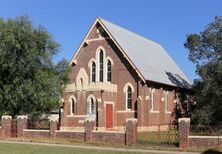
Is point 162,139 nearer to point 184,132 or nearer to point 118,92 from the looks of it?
point 184,132

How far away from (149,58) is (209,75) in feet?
30.9

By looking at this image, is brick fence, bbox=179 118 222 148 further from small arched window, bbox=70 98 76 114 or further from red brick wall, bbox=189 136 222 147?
small arched window, bbox=70 98 76 114

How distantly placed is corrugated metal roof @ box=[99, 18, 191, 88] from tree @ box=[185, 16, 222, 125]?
4404mm

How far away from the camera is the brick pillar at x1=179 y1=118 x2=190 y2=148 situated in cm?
2500

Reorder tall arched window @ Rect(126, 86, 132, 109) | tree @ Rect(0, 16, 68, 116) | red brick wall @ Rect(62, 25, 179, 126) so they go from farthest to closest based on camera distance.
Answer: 1. tall arched window @ Rect(126, 86, 132, 109)
2. red brick wall @ Rect(62, 25, 179, 126)
3. tree @ Rect(0, 16, 68, 116)

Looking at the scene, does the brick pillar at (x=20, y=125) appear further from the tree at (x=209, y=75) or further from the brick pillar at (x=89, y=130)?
the tree at (x=209, y=75)

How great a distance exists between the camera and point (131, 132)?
27.1 metres

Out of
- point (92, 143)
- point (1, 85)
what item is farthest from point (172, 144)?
point (1, 85)

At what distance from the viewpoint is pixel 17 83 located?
36.7m

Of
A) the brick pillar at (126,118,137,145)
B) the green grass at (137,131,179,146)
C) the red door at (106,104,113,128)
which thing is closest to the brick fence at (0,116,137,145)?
the brick pillar at (126,118,137,145)

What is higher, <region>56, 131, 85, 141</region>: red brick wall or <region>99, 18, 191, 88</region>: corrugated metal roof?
<region>99, 18, 191, 88</region>: corrugated metal roof

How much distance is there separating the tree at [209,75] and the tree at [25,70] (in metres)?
14.1

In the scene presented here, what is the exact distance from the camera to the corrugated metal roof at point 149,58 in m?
45.7

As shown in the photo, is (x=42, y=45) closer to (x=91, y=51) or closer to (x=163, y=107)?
(x=91, y=51)
